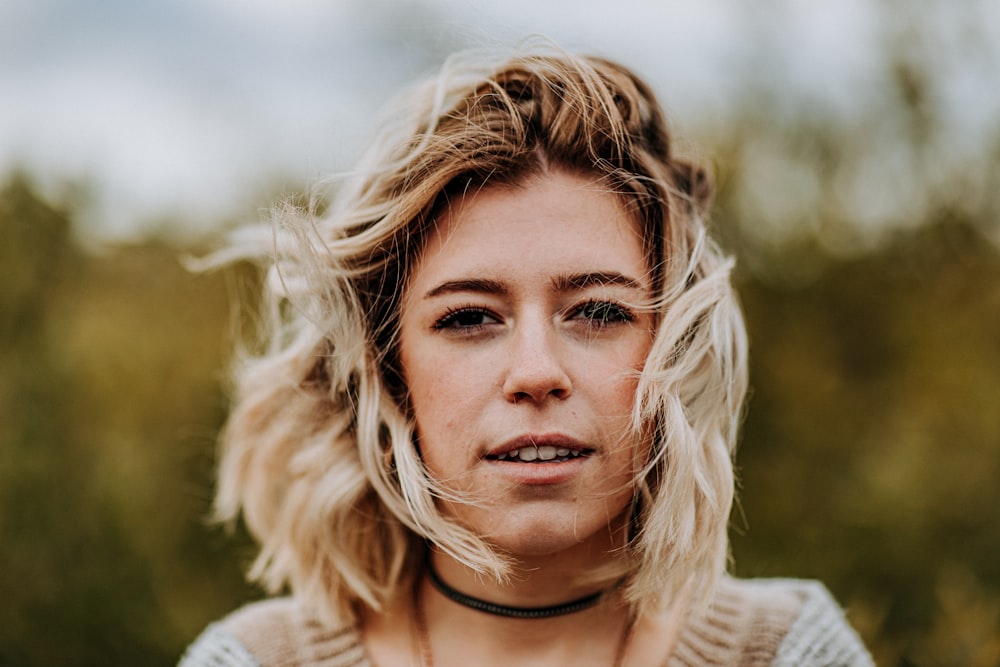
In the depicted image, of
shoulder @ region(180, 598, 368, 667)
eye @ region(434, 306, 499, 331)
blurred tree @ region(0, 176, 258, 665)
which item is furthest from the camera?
A: blurred tree @ region(0, 176, 258, 665)

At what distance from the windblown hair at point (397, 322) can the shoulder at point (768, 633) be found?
0.10 metres

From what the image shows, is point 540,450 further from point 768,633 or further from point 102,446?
point 102,446

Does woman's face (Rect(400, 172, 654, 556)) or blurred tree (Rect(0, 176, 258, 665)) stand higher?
woman's face (Rect(400, 172, 654, 556))

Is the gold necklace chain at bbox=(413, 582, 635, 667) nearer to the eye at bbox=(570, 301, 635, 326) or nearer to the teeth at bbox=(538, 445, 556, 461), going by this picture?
the teeth at bbox=(538, 445, 556, 461)

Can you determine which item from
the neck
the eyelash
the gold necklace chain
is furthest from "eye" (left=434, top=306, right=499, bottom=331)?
the gold necklace chain

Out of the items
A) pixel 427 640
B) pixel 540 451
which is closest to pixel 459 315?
pixel 540 451

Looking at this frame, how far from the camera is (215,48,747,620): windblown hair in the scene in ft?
5.46

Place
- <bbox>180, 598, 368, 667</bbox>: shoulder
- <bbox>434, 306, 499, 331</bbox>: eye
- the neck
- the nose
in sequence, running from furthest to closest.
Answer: <bbox>180, 598, 368, 667</bbox>: shoulder
the neck
<bbox>434, 306, 499, 331</bbox>: eye
the nose

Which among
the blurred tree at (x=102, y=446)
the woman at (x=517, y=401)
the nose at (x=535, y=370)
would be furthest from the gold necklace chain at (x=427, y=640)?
the blurred tree at (x=102, y=446)

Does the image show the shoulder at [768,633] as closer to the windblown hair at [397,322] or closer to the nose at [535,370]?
the windblown hair at [397,322]

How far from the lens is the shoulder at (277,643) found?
6.03ft

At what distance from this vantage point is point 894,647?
2.37 metres

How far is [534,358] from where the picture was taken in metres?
1.51

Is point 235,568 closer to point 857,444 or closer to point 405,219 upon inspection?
point 405,219
